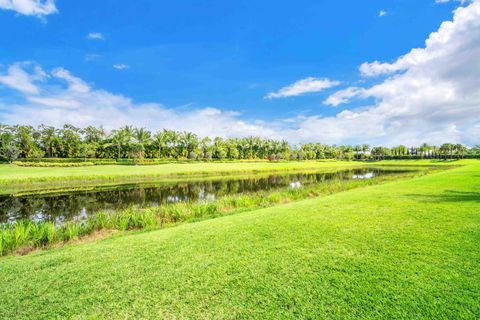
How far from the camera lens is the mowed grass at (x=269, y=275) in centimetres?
382

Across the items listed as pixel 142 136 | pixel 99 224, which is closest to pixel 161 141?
pixel 142 136

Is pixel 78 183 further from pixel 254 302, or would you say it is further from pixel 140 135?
pixel 140 135

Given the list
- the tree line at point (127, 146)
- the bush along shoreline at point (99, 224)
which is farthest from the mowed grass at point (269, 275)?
the tree line at point (127, 146)

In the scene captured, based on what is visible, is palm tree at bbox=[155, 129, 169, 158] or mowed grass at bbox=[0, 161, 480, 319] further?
palm tree at bbox=[155, 129, 169, 158]

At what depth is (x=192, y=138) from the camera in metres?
87.9

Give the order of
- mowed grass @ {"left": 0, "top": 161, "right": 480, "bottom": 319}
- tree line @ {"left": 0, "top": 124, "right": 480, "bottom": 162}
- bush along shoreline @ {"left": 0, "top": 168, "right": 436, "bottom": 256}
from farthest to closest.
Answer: tree line @ {"left": 0, "top": 124, "right": 480, "bottom": 162}, bush along shoreline @ {"left": 0, "top": 168, "right": 436, "bottom": 256}, mowed grass @ {"left": 0, "top": 161, "right": 480, "bottom": 319}

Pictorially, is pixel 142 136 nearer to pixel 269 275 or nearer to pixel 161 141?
pixel 161 141

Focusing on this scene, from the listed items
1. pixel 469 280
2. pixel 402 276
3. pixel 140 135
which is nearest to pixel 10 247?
pixel 402 276

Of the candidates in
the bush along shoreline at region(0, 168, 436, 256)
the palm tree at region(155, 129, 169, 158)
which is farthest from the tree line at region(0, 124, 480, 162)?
the bush along shoreline at region(0, 168, 436, 256)

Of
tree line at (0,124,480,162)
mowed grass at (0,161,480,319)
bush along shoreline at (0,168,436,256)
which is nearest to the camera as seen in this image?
mowed grass at (0,161,480,319)

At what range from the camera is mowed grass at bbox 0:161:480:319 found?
12.5 feet

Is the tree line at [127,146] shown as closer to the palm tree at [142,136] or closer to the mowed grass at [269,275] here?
the palm tree at [142,136]

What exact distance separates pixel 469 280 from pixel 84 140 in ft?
321

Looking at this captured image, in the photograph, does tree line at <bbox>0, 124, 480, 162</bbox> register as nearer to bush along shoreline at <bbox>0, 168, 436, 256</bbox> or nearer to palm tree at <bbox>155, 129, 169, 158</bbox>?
palm tree at <bbox>155, 129, 169, 158</bbox>
